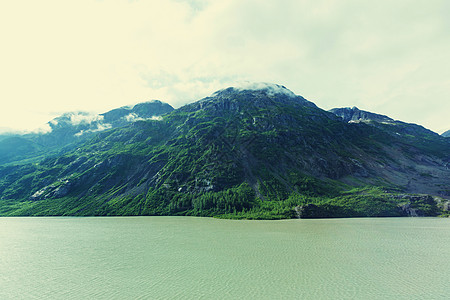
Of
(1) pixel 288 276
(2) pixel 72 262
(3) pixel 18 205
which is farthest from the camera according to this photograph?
(3) pixel 18 205

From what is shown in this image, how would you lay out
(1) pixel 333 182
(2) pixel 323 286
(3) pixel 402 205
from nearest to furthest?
(2) pixel 323 286
(3) pixel 402 205
(1) pixel 333 182

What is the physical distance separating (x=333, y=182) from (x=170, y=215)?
420 ft

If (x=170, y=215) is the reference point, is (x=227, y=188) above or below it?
above

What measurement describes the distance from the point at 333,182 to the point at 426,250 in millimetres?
140980

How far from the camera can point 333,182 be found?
18000 cm

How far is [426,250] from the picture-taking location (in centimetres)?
4653

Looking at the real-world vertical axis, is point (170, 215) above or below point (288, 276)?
below

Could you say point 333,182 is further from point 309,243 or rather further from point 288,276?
point 288,276

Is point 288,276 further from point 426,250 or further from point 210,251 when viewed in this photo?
point 426,250

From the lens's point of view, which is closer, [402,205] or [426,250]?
[426,250]

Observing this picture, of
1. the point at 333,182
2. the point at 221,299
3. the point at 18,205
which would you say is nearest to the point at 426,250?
the point at 221,299

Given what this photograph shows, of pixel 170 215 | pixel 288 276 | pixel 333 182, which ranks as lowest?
pixel 170 215

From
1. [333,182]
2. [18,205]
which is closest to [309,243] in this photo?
[333,182]

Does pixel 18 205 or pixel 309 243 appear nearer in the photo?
pixel 309 243
